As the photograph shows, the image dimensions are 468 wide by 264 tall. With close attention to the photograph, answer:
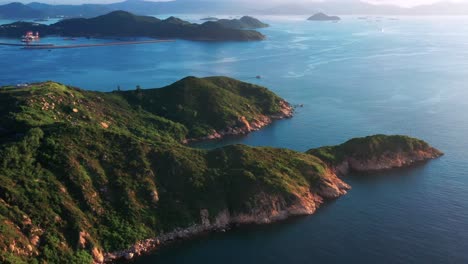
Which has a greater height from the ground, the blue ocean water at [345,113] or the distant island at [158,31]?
the distant island at [158,31]

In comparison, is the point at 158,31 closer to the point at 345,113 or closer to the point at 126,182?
the point at 345,113

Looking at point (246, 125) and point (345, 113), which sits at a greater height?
point (345, 113)

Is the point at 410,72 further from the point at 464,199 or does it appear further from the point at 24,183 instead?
the point at 24,183

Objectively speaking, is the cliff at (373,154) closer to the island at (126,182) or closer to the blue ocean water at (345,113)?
the island at (126,182)

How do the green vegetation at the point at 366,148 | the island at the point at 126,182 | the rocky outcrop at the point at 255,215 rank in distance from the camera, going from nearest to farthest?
the island at the point at 126,182, the rocky outcrop at the point at 255,215, the green vegetation at the point at 366,148

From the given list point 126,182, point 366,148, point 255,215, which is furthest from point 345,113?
point 126,182

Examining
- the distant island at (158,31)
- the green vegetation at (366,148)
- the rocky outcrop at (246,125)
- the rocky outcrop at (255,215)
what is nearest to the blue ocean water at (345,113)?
the rocky outcrop at (255,215)

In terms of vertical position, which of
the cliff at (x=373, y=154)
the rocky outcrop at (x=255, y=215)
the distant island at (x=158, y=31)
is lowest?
the rocky outcrop at (x=255, y=215)
